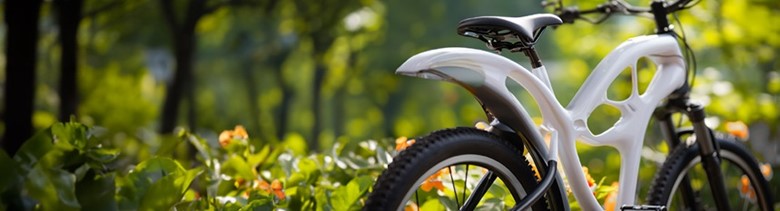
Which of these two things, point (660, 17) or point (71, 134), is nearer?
point (71, 134)

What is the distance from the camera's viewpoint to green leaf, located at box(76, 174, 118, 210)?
250cm

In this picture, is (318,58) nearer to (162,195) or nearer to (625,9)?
(625,9)

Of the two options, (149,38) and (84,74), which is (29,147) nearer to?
(149,38)

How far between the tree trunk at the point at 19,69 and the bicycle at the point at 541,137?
153 inches

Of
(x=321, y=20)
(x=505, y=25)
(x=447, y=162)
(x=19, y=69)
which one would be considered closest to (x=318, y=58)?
(x=321, y=20)

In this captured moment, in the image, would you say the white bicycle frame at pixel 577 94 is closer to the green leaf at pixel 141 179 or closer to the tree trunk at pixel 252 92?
the green leaf at pixel 141 179

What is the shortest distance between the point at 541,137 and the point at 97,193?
3.62ft

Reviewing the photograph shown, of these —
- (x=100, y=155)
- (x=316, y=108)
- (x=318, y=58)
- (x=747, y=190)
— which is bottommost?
(x=316, y=108)

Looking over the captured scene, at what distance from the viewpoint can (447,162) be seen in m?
2.09

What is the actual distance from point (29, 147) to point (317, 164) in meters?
1.06

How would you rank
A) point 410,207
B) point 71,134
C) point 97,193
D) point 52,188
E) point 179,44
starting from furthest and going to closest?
point 179,44
point 410,207
point 71,134
point 97,193
point 52,188

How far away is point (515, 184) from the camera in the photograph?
2285 millimetres

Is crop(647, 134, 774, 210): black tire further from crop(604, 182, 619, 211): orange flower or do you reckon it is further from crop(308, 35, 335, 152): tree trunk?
crop(308, 35, 335, 152): tree trunk

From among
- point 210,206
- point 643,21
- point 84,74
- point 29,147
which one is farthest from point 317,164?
point 84,74
